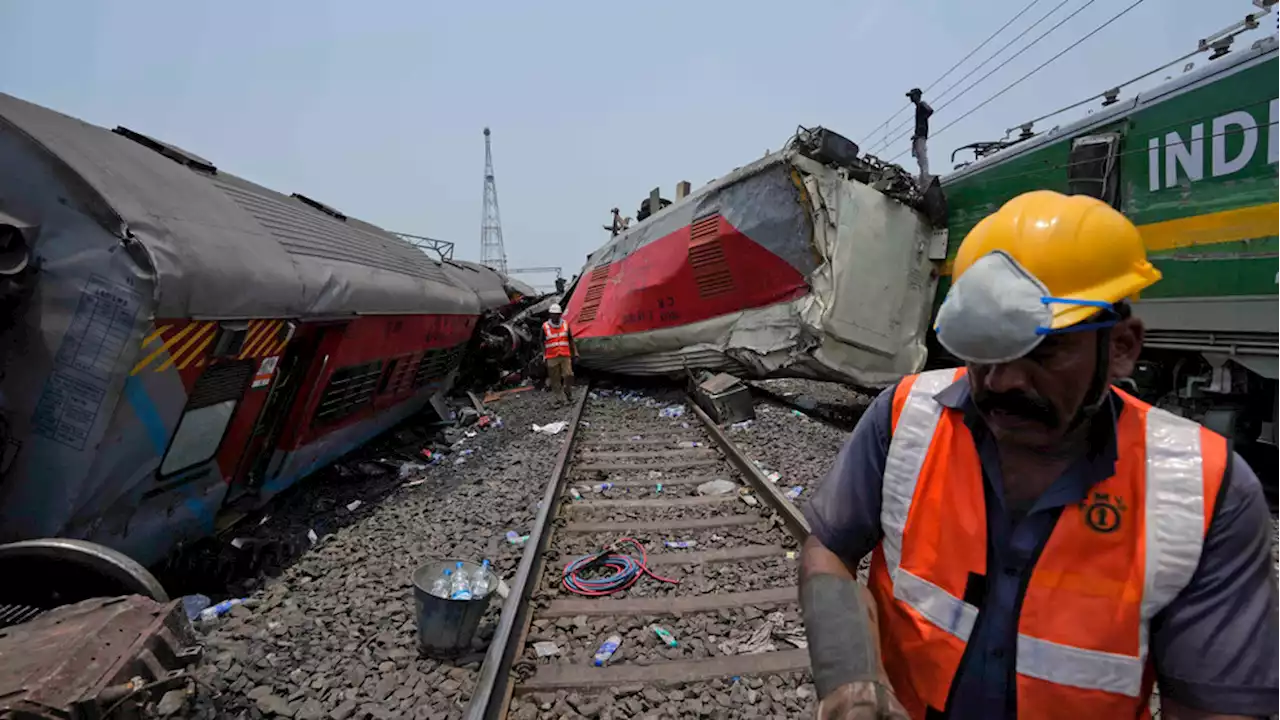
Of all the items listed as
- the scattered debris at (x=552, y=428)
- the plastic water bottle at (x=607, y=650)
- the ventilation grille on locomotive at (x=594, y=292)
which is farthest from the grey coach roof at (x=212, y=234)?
the ventilation grille on locomotive at (x=594, y=292)

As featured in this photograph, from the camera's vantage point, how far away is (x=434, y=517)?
5.10 metres

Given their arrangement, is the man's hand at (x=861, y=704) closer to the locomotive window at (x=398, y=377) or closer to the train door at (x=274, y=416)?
the train door at (x=274, y=416)

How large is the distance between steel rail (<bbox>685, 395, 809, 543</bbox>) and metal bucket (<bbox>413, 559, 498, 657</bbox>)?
1.68 metres

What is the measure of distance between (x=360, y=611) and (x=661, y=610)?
1.66 m

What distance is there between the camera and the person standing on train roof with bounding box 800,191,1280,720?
3.28 ft

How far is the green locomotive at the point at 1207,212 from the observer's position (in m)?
4.58

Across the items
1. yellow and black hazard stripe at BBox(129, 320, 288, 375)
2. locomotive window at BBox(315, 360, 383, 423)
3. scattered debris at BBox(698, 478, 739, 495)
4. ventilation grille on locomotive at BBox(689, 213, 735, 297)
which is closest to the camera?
yellow and black hazard stripe at BBox(129, 320, 288, 375)

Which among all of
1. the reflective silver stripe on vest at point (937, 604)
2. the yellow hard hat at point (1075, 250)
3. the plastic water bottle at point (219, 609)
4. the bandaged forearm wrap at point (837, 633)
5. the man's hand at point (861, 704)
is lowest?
the plastic water bottle at point (219, 609)

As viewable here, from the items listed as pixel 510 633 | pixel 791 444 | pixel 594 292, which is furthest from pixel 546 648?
pixel 594 292

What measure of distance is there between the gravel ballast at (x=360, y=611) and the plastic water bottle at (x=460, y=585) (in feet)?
0.72

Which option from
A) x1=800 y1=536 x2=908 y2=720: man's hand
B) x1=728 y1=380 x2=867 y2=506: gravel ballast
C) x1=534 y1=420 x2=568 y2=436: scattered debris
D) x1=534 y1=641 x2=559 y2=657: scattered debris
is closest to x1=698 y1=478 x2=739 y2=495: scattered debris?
Answer: x1=728 y1=380 x2=867 y2=506: gravel ballast

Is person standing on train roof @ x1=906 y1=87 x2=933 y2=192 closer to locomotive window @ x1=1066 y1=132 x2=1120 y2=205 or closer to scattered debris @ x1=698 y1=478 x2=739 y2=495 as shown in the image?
locomotive window @ x1=1066 y1=132 x2=1120 y2=205

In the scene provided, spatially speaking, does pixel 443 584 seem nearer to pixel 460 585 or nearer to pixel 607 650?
pixel 460 585

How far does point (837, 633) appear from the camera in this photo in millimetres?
1213
